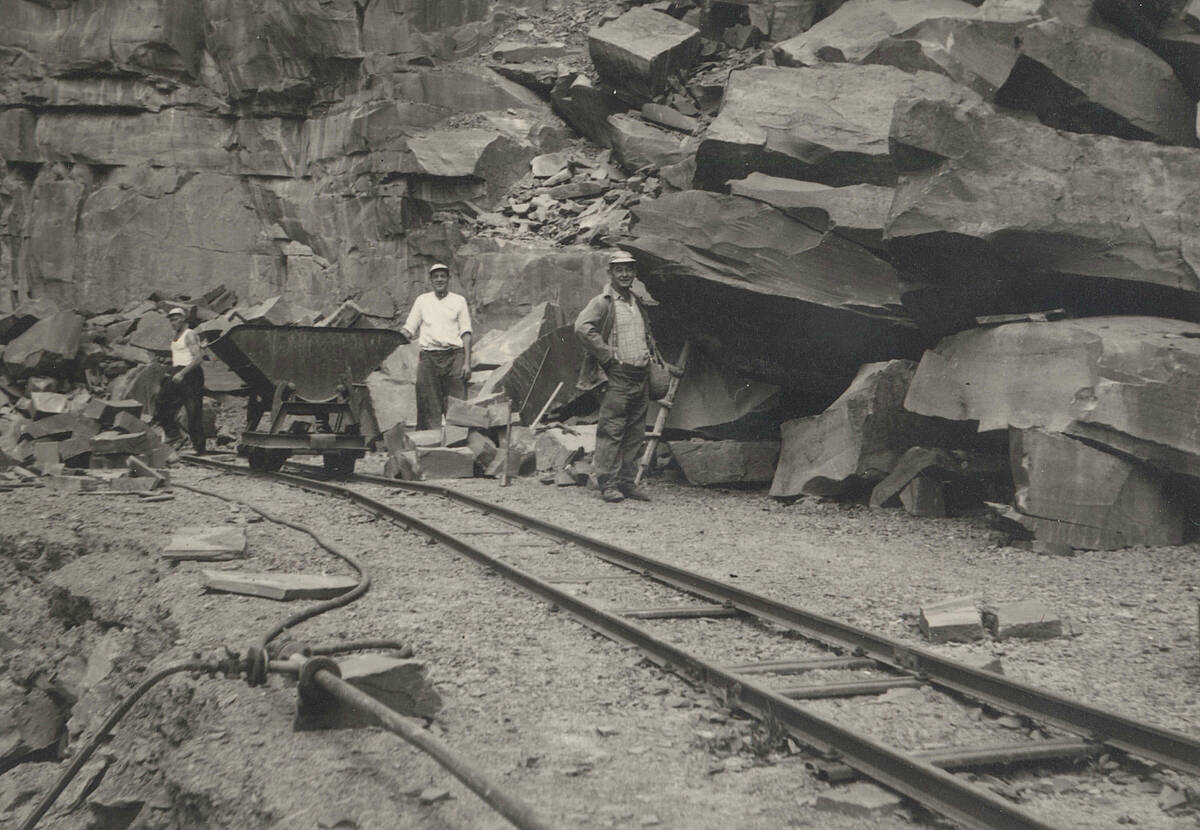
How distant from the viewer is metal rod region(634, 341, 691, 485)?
35.5ft

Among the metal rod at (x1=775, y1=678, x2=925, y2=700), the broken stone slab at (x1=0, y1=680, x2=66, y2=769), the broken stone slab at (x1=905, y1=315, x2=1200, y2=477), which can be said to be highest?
the broken stone slab at (x1=905, y1=315, x2=1200, y2=477)

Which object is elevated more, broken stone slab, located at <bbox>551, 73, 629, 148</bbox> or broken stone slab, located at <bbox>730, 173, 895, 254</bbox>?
broken stone slab, located at <bbox>551, 73, 629, 148</bbox>

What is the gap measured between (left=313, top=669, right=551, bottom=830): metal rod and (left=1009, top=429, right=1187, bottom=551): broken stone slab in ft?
18.3

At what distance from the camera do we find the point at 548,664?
4457 mm

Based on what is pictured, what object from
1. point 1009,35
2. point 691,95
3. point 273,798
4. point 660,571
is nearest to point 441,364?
point 660,571

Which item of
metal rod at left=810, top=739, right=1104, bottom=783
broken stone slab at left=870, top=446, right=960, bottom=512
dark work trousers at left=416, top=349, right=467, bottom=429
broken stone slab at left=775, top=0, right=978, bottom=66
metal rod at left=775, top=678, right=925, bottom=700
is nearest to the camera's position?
metal rod at left=810, top=739, right=1104, bottom=783

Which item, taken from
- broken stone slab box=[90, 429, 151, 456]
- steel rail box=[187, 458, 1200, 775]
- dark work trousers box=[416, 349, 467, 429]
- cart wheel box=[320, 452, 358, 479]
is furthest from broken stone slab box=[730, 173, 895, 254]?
broken stone slab box=[90, 429, 151, 456]

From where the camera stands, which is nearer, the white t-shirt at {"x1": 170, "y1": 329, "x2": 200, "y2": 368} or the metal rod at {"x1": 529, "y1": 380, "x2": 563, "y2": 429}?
the white t-shirt at {"x1": 170, "y1": 329, "x2": 200, "y2": 368}

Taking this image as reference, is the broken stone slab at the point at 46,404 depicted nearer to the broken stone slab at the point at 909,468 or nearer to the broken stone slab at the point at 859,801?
the broken stone slab at the point at 909,468

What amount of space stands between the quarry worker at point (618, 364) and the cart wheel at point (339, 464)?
2.98 metres

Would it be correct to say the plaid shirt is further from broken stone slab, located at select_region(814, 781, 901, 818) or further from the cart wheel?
broken stone slab, located at select_region(814, 781, 901, 818)

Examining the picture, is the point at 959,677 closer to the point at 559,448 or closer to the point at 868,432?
the point at 868,432

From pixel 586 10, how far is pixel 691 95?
4280 mm

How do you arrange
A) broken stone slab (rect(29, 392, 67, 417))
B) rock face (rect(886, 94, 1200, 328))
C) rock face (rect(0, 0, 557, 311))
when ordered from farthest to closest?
rock face (rect(0, 0, 557, 311)), broken stone slab (rect(29, 392, 67, 417)), rock face (rect(886, 94, 1200, 328))
